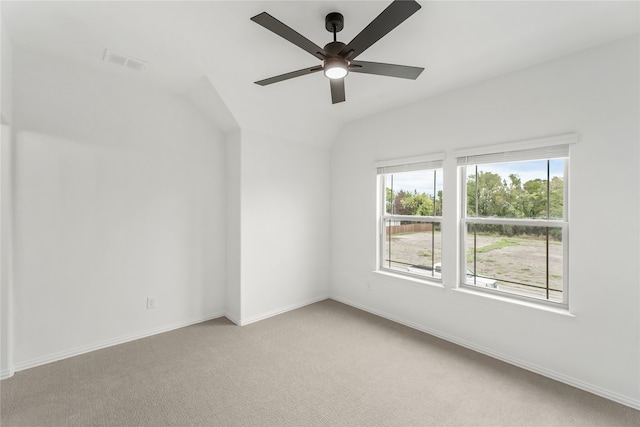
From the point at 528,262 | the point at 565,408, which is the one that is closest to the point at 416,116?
the point at 528,262

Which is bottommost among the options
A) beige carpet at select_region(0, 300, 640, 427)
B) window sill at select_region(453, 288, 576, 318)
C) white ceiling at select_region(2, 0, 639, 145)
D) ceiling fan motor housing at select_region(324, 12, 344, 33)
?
beige carpet at select_region(0, 300, 640, 427)

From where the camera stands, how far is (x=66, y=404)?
6.89 feet

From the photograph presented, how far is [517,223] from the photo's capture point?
275 cm

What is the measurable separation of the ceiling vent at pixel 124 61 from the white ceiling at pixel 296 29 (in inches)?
3.0

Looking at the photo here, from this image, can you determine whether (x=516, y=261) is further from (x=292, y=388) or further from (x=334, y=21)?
(x=334, y=21)

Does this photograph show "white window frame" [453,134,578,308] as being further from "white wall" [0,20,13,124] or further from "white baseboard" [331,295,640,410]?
"white wall" [0,20,13,124]

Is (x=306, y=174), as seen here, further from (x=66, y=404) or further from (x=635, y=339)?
(x=635, y=339)

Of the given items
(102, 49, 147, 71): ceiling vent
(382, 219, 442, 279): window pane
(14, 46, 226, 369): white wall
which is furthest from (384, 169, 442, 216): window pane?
(102, 49, 147, 71): ceiling vent

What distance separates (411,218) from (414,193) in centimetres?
32

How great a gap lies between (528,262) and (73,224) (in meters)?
4.32

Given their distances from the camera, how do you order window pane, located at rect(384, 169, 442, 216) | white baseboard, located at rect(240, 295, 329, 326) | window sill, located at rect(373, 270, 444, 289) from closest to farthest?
window sill, located at rect(373, 270, 444, 289)
window pane, located at rect(384, 169, 442, 216)
white baseboard, located at rect(240, 295, 329, 326)

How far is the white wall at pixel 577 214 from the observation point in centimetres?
216

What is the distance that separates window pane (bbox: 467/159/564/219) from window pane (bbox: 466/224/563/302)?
15cm

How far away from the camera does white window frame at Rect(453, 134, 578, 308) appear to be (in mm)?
2488
